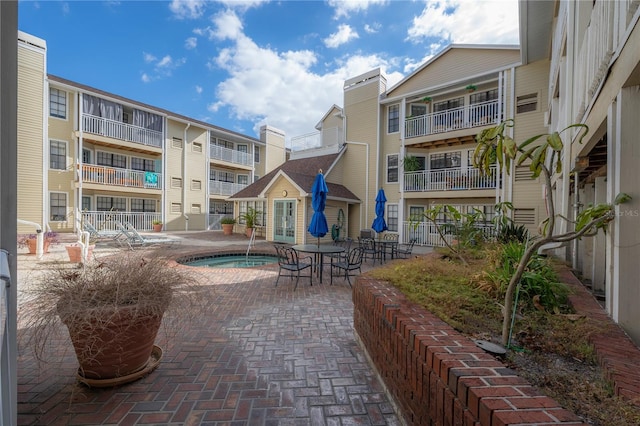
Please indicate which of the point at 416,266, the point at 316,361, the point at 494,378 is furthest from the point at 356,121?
the point at 494,378

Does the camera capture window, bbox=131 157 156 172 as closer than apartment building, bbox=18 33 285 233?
No

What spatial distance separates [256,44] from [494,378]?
1588 centimetres

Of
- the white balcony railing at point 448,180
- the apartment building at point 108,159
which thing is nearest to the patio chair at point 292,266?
the white balcony railing at point 448,180

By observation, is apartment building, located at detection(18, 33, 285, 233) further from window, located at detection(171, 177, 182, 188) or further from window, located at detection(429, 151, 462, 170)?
window, located at detection(429, 151, 462, 170)

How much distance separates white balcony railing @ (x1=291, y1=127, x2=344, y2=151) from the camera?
19.1m

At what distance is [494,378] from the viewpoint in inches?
61.5

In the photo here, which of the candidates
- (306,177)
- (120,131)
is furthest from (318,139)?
(120,131)

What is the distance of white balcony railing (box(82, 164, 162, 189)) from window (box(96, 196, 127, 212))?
1911 mm

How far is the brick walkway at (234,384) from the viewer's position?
2389mm

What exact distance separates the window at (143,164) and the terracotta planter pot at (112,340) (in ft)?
70.7

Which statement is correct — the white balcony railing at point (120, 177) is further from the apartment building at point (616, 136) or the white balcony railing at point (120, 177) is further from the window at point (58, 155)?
the apartment building at point (616, 136)

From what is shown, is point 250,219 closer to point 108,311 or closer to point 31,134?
point 31,134

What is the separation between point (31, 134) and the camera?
1525 cm

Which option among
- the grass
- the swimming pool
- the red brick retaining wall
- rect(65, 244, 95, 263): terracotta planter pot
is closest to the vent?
the grass
